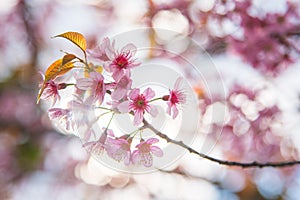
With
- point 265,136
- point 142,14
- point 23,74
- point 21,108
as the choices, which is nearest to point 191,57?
point 142,14

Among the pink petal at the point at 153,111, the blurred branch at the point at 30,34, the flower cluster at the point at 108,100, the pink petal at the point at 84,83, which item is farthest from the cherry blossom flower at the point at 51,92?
the blurred branch at the point at 30,34

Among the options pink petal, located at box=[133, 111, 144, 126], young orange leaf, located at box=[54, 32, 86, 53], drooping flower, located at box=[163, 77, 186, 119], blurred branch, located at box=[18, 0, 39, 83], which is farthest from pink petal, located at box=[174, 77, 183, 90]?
blurred branch, located at box=[18, 0, 39, 83]

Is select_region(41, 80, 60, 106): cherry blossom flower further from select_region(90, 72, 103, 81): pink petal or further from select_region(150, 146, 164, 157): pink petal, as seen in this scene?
select_region(150, 146, 164, 157): pink petal

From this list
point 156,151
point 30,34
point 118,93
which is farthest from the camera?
point 30,34

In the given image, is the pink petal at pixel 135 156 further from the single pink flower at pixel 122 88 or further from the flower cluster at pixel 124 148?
the single pink flower at pixel 122 88

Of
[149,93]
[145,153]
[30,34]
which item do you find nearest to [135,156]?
[145,153]

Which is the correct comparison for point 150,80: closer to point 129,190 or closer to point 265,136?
point 265,136

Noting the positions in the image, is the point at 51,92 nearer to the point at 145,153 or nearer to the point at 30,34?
the point at 145,153
